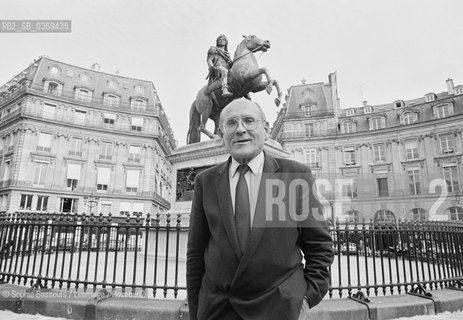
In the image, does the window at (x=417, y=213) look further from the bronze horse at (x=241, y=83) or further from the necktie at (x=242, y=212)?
the necktie at (x=242, y=212)

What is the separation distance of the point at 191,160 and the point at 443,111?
41186 millimetres

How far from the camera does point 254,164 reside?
1858 millimetres

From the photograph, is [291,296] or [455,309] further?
[455,309]

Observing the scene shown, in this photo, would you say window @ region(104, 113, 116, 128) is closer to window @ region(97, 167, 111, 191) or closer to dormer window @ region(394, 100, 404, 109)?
window @ region(97, 167, 111, 191)

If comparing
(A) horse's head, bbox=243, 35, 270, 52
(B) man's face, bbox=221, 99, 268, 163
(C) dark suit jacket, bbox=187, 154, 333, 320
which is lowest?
(C) dark suit jacket, bbox=187, 154, 333, 320

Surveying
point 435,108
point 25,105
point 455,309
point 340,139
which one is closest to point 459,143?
point 435,108

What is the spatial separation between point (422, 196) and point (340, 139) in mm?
12506

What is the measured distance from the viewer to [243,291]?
62.6 inches

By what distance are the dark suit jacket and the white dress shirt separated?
3 cm

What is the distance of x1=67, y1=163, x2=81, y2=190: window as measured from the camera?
37.1 m

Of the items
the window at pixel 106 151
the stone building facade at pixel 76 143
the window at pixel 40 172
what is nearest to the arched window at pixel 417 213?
the stone building facade at pixel 76 143

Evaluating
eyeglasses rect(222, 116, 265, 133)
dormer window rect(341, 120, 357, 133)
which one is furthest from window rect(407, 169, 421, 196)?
eyeglasses rect(222, 116, 265, 133)

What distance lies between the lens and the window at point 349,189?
38925 millimetres

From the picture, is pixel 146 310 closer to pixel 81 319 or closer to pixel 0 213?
pixel 81 319
